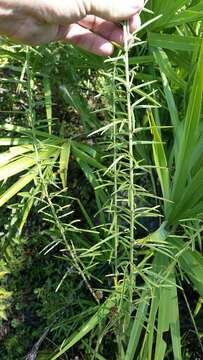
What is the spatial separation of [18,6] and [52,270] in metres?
1.16

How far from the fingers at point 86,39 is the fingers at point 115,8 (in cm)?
22

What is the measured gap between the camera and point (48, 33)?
1344 millimetres

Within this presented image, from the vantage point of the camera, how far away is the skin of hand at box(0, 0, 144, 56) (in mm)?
1137

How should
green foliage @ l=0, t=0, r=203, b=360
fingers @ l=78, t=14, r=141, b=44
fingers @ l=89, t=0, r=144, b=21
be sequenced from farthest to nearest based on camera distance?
green foliage @ l=0, t=0, r=203, b=360 < fingers @ l=78, t=14, r=141, b=44 < fingers @ l=89, t=0, r=144, b=21

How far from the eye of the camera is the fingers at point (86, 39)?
139 centimetres

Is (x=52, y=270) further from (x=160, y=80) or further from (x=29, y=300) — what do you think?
(x=160, y=80)

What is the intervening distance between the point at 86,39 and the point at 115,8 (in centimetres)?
30

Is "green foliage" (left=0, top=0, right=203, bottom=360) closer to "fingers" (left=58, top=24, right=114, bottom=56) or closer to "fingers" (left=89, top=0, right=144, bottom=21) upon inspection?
"fingers" (left=58, top=24, right=114, bottom=56)

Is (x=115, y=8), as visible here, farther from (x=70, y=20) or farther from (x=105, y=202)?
(x=105, y=202)

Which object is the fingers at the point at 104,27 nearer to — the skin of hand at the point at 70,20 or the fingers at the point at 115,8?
the skin of hand at the point at 70,20

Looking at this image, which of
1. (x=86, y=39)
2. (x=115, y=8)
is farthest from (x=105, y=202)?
(x=115, y=8)

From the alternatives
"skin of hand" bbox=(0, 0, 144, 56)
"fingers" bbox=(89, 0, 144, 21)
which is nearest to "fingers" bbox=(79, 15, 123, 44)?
"skin of hand" bbox=(0, 0, 144, 56)

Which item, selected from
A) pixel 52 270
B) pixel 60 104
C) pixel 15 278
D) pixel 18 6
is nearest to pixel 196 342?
pixel 52 270

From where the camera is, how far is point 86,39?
1412 mm
